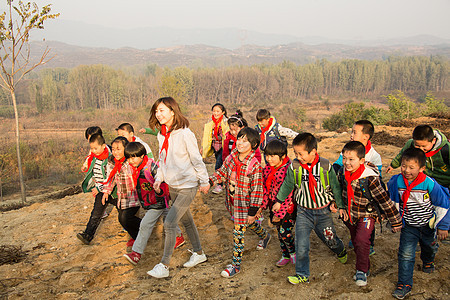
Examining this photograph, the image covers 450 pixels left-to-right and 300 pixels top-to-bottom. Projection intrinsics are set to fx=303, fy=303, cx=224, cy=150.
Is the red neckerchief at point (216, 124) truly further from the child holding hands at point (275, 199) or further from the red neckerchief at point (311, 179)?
the red neckerchief at point (311, 179)

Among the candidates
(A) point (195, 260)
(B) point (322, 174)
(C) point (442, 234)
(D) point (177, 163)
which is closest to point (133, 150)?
(D) point (177, 163)

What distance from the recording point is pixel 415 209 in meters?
2.92

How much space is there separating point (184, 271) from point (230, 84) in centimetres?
6215

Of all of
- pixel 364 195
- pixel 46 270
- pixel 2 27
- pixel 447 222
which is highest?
pixel 2 27

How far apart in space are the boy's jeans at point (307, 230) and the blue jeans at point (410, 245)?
24.6 inches

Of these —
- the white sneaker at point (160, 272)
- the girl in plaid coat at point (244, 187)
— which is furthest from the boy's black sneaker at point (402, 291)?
the white sneaker at point (160, 272)

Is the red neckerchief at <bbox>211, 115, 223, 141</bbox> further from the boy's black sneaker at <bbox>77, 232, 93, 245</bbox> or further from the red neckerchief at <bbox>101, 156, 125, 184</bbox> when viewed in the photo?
the boy's black sneaker at <bbox>77, 232, 93, 245</bbox>

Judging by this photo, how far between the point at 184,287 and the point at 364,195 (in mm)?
2129

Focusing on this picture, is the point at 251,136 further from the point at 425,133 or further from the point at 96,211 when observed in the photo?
the point at 96,211

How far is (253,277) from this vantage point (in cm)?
341

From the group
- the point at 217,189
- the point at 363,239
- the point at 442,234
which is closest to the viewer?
the point at 442,234

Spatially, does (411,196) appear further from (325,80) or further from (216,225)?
(325,80)

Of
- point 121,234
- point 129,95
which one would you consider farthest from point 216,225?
point 129,95

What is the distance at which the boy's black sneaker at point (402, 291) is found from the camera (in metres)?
2.88
